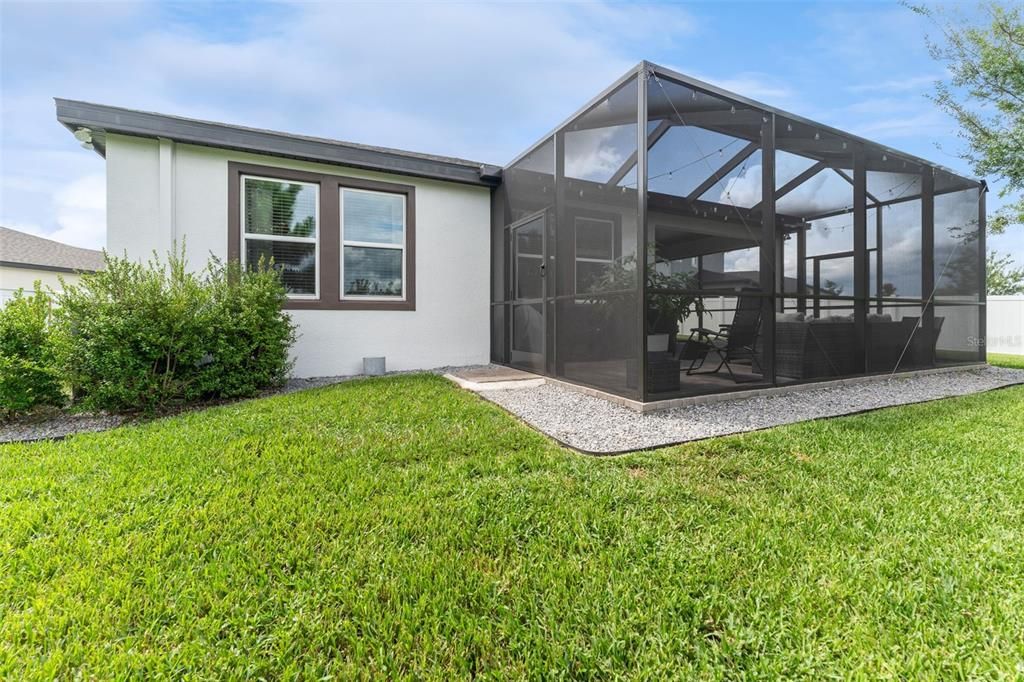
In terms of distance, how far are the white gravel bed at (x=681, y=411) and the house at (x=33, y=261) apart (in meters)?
15.0

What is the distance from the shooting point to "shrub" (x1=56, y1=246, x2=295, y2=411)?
13.4 ft

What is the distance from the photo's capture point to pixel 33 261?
1399cm

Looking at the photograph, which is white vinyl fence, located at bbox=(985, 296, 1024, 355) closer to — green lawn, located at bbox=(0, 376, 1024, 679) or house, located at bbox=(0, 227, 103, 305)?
green lawn, located at bbox=(0, 376, 1024, 679)

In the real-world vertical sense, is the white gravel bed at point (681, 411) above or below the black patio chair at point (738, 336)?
below

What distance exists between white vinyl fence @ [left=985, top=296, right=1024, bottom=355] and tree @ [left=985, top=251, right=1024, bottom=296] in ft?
74.6

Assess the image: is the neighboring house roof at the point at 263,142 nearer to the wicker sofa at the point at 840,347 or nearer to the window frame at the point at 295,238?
the window frame at the point at 295,238

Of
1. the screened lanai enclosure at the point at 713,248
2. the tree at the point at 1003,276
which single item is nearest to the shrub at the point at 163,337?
the screened lanai enclosure at the point at 713,248

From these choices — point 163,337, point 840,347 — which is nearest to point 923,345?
point 840,347

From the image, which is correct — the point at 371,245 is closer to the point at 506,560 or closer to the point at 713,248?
the point at 713,248

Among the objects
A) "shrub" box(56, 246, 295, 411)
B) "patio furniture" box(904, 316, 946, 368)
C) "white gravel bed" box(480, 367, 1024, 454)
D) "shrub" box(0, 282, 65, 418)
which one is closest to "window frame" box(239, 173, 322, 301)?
"shrub" box(56, 246, 295, 411)

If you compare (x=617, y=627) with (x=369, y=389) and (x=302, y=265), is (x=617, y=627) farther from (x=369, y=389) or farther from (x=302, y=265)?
(x=302, y=265)

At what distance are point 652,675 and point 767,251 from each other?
493cm

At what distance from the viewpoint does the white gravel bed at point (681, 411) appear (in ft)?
11.6

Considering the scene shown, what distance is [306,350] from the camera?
6273mm
